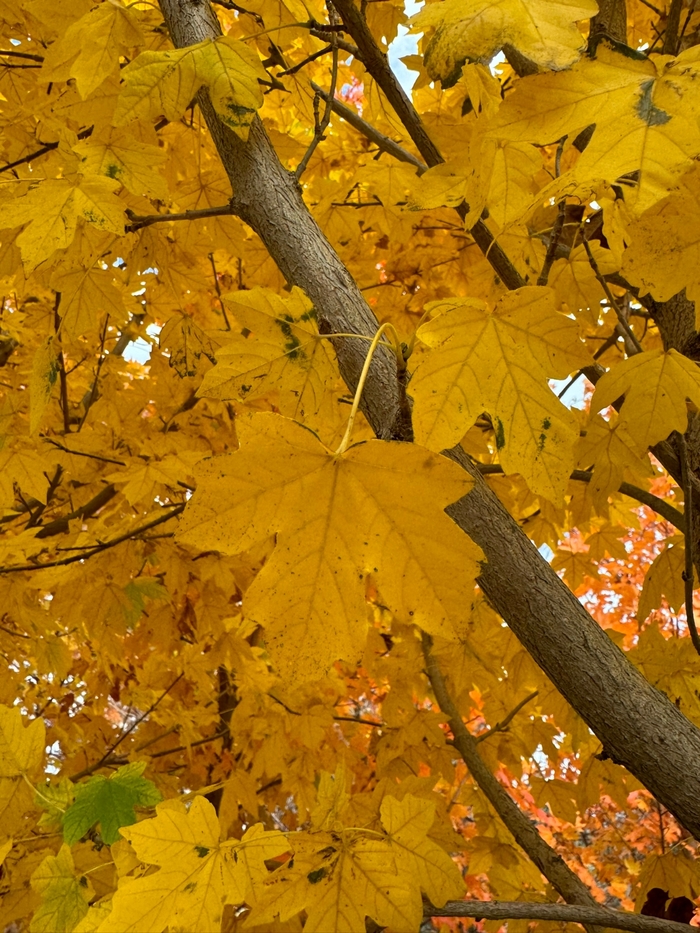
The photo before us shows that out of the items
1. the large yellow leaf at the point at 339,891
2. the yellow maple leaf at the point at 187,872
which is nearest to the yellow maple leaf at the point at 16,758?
the yellow maple leaf at the point at 187,872

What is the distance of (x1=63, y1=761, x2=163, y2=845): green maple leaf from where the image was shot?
1109 mm

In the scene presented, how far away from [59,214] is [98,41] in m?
0.29

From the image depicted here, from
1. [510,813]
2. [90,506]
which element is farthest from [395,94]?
[90,506]

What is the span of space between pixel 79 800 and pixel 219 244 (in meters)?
1.26

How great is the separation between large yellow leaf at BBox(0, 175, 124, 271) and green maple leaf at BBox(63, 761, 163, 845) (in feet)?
2.81

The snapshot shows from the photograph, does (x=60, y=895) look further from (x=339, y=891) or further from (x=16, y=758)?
(x=339, y=891)

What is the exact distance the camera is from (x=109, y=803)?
3.75ft

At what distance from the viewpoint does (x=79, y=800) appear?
116cm

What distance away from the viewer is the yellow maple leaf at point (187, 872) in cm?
91

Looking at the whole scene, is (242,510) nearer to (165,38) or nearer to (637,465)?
(637,465)

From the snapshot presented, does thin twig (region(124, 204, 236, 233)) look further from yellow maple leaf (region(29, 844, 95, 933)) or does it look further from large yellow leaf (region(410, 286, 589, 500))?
yellow maple leaf (region(29, 844, 95, 933))

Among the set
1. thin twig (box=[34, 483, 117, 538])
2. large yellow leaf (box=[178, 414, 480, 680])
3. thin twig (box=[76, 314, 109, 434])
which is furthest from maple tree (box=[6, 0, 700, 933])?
thin twig (box=[34, 483, 117, 538])

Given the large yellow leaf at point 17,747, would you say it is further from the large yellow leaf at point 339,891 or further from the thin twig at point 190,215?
the thin twig at point 190,215

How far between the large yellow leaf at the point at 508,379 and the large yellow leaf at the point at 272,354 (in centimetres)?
18
